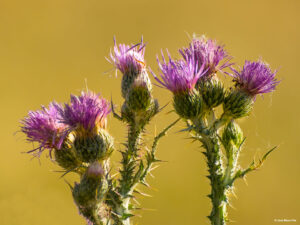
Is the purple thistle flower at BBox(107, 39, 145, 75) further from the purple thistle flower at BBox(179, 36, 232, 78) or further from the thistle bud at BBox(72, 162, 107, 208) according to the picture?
the thistle bud at BBox(72, 162, 107, 208)

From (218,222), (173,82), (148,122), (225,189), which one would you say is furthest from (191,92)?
(218,222)

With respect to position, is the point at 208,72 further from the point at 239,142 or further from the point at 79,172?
the point at 79,172

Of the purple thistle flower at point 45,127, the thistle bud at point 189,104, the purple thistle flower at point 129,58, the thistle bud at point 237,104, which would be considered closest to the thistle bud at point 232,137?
the thistle bud at point 237,104

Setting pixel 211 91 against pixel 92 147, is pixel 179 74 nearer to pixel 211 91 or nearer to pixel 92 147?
pixel 211 91

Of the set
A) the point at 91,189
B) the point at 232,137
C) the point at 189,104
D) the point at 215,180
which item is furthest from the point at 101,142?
the point at 232,137

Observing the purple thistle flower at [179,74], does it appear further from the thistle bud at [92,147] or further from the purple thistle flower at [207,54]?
the thistle bud at [92,147]

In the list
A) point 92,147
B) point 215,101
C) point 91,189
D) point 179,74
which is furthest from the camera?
point 215,101
